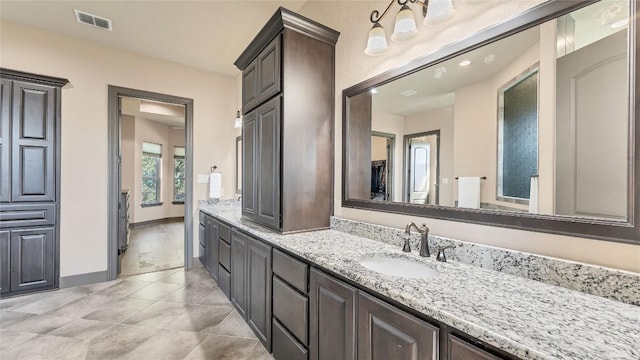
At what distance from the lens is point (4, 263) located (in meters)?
2.80

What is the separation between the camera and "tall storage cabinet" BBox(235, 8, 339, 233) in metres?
2.00

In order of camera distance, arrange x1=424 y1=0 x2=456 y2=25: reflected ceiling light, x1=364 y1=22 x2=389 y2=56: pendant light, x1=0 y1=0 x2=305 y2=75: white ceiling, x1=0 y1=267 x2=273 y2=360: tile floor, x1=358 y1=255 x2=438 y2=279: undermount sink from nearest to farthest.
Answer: x1=424 y1=0 x2=456 y2=25: reflected ceiling light → x1=358 y1=255 x2=438 y2=279: undermount sink → x1=364 y1=22 x2=389 y2=56: pendant light → x1=0 y1=267 x2=273 y2=360: tile floor → x1=0 y1=0 x2=305 y2=75: white ceiling

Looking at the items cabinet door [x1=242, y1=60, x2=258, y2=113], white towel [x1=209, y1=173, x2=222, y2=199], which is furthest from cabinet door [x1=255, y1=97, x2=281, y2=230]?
white towel [x1=209, y1=173, x2=222, y2=199]

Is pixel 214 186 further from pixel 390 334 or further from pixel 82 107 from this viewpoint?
pixel 390 334

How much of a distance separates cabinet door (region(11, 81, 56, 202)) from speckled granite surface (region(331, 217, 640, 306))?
3914mm

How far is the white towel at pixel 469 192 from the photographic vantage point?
1.34 m

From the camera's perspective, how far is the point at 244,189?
104 inches

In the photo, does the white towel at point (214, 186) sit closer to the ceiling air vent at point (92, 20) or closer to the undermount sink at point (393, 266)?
the ceiling air vent at point (92, 20)

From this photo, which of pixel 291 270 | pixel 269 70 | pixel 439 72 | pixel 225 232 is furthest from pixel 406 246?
pixel 225 232

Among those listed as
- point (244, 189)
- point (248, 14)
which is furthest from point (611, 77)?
point (248, 14)

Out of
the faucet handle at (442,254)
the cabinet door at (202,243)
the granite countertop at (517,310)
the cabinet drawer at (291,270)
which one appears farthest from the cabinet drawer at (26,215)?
the faucet handle at (442,254)

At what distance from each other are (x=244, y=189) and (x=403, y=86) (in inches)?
68.4

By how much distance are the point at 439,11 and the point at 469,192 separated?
0.91 m

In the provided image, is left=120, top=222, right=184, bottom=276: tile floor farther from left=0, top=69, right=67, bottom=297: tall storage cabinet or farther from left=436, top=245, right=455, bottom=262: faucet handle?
left=436, top=245, right=455, bottom=262: faucet handle
